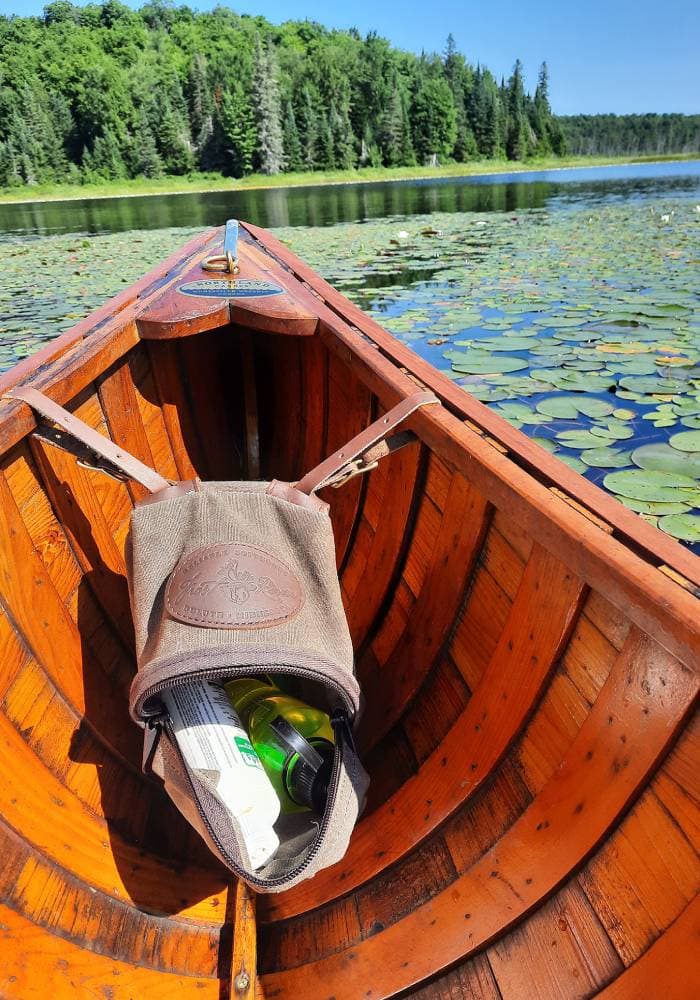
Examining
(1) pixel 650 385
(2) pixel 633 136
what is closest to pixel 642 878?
(1) pixel 650 385

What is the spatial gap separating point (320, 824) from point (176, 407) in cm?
179

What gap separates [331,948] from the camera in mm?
1146

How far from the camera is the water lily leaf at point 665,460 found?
283 centimetres

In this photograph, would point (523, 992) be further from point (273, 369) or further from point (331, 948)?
point (273, 369)

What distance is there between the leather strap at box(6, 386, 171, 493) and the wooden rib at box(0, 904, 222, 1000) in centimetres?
82

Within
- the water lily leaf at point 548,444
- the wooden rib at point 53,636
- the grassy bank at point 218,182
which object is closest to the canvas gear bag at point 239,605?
the wooden rib at point 53,636

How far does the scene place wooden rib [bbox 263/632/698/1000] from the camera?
2.68 feet

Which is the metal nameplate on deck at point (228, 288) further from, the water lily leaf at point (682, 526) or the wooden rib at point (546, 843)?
the wooden rib at point (546, 843)

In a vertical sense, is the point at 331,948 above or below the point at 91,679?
below

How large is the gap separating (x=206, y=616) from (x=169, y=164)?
53.2 m

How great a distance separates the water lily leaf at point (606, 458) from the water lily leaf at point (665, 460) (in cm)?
5

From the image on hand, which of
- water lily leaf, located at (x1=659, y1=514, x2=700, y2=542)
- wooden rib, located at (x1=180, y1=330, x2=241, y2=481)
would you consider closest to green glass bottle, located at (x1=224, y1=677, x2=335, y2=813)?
wooden rib, located at (x1=180, y1=330, x2=241, y2=481)

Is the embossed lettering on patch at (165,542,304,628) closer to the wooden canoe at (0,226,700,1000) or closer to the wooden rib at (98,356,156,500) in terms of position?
the wooden canoe at (0,226,700,1000)

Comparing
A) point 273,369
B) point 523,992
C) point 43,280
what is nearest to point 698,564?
point 523,992
